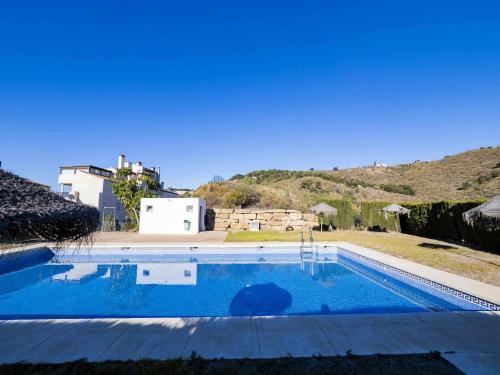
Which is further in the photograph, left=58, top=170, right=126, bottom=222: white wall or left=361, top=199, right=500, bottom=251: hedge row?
left=58, top=170, right=126, bottom=222: white wall

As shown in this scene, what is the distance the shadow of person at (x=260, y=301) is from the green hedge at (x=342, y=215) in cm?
1280

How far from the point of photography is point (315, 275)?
9656 millimetres

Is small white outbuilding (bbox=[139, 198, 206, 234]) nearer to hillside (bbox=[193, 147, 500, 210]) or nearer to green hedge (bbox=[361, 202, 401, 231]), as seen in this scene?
hillside (bbox=[193, 147, 500, 210])

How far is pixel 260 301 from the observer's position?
7148mm

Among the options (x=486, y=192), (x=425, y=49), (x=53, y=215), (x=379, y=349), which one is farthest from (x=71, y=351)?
(x=486, y=192)

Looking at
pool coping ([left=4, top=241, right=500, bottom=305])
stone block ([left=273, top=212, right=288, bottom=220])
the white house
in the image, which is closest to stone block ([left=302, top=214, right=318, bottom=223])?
stone block ([left=273, top=212, right=288, bottom=220])

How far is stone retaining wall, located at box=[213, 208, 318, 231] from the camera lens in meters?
20.1

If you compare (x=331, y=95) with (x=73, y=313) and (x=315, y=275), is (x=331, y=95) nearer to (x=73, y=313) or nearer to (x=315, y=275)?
(x=315, y=275)

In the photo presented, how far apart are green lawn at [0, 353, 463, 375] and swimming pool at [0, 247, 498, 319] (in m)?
3.00

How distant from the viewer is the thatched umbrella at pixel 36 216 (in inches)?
107

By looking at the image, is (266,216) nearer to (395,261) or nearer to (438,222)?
(438,222)

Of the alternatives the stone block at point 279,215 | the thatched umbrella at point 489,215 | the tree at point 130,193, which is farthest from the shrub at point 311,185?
the thatched umbrella at point 489,215

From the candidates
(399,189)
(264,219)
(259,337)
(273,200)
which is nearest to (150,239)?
(264,219)

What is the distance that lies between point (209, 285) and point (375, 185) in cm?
3756
